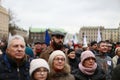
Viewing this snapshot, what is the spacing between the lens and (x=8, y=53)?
4.84 meters

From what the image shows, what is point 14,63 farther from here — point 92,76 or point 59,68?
point 92,76

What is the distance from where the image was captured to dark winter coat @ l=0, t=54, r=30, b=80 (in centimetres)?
471

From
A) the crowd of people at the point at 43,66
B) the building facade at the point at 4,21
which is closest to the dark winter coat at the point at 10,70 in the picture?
the crowd of people at the point at 43,66

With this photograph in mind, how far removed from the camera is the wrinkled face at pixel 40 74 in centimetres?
486

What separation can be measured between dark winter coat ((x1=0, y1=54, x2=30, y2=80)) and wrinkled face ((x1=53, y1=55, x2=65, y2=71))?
28.4 inches

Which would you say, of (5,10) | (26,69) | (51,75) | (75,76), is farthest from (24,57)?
(5,10)

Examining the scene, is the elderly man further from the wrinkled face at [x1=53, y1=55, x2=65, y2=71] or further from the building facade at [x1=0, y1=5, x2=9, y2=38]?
the building facade at [x1=0, y1=5, x2=9, y2=38]

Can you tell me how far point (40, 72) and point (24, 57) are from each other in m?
0.29

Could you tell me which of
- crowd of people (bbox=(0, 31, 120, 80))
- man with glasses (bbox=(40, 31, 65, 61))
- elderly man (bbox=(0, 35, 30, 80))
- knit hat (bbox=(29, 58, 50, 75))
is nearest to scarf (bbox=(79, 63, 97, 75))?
crowd of people (bbox=(0, 31, 120, 80))

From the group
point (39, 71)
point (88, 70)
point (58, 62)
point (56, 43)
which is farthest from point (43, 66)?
point (56, 43)

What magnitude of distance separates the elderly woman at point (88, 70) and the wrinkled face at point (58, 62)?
502 millimetres

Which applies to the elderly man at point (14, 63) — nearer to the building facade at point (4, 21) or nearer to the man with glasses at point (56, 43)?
the man with glasses at point (56, 43)

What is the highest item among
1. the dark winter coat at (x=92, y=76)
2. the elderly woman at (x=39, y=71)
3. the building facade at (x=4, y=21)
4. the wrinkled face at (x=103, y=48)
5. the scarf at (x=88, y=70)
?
the building facade at (x=4, y=21)

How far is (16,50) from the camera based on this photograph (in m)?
4.78
